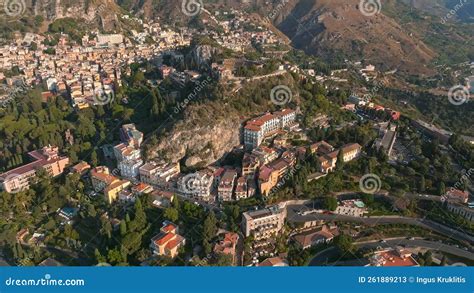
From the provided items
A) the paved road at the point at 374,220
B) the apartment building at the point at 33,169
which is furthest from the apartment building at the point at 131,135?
the paved road at the point at 374,220

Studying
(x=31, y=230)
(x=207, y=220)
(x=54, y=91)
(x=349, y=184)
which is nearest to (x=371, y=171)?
(x=349, y=184)

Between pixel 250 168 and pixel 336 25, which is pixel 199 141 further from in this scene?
pixel 336 25

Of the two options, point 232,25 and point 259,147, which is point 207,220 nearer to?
point 259,147

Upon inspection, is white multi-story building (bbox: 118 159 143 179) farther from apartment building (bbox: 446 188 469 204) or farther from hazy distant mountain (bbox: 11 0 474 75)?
hazy distant mountain (bbox: 11 0 474 75)

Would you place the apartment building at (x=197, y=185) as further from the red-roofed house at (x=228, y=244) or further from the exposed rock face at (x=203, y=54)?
the exposed rock face at (x=203, y=54)

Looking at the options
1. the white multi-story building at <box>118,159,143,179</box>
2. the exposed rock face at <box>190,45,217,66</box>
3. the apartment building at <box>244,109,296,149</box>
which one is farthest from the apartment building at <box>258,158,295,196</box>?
the exposed rock face at <box>190,45,217,66</box>
